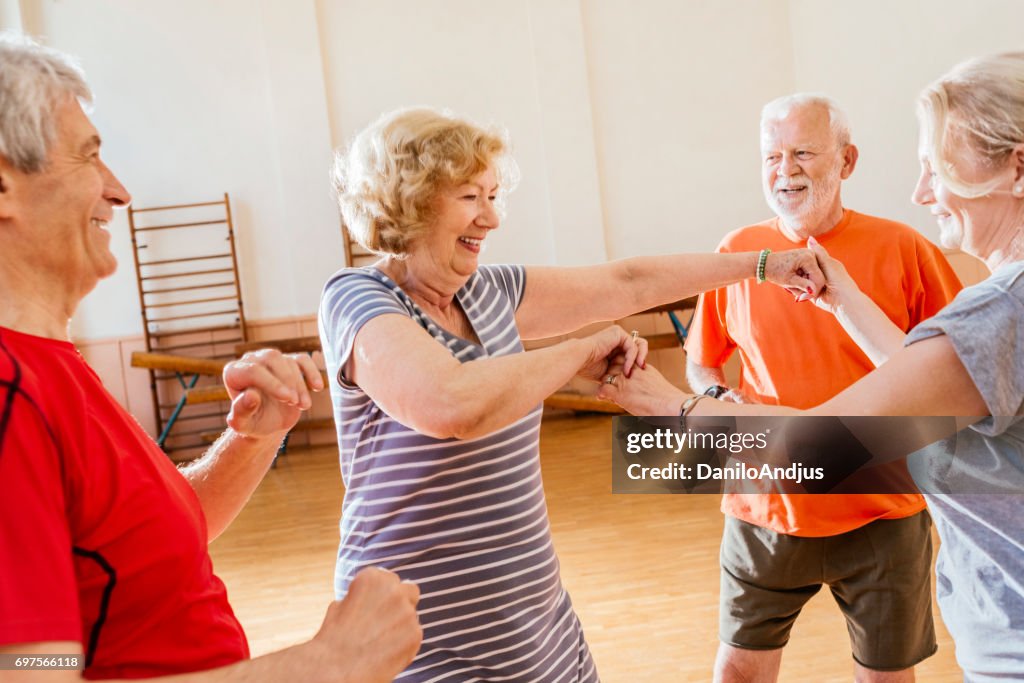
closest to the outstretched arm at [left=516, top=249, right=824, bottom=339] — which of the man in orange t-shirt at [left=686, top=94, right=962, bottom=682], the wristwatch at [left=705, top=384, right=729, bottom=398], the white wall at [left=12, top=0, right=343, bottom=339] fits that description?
the man in orange t-shirt at [left=686, top=94, right=962, bottom=682]

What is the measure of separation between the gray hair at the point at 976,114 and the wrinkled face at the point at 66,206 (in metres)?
1.17

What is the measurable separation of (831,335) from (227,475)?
1.57 metres

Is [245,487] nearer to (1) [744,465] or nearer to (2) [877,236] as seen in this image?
(1) [744,465]

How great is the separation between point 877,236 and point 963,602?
127 centimetres

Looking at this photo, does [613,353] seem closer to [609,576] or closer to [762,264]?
[762,264]

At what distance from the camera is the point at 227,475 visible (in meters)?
1.38

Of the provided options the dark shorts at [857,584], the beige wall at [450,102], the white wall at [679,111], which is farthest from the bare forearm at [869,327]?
the white wall at [679,111]

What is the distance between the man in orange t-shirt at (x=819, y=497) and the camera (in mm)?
2201

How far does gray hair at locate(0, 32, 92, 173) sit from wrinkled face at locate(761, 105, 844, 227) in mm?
1867

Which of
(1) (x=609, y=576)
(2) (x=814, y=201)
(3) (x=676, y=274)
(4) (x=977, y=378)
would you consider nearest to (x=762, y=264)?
(3) (x=676, y=274)

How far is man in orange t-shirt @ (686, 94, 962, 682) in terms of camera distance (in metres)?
2.20

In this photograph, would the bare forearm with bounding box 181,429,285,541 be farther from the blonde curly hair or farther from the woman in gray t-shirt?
the woman in gray t-shirt

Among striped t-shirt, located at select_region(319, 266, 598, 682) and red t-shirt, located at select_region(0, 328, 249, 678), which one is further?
striped t-shirt, located at select_region(319, 266, 598, 682)

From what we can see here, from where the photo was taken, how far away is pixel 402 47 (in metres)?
7.94
